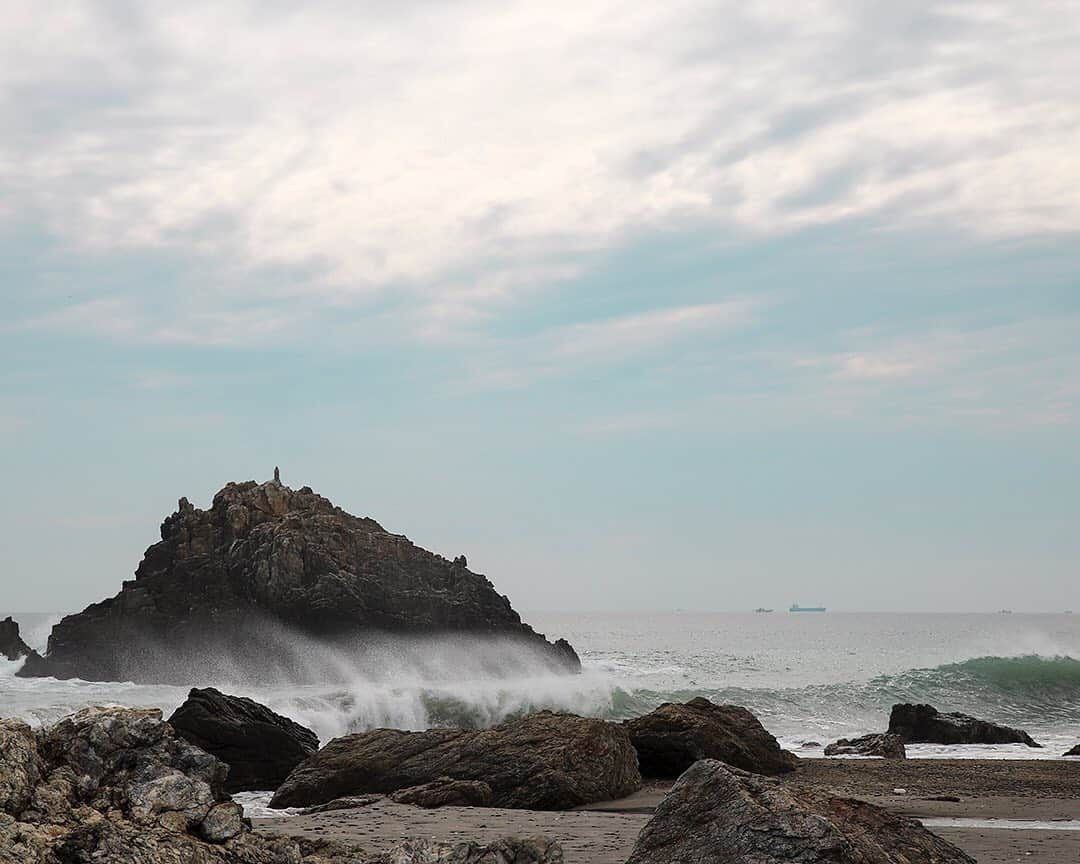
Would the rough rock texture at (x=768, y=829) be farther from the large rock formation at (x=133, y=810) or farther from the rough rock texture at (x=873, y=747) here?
the rough rock texture at (x=873, y=747)

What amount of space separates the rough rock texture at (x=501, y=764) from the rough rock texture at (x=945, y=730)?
40.1 feet

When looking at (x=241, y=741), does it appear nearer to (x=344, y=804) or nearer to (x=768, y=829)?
(x=344, y=804)

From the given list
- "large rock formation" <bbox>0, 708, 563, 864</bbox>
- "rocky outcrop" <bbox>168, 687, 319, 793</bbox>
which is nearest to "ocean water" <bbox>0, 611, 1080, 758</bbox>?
"rocky outcrop" <bbox>168, 687, 319, 793</bbox>

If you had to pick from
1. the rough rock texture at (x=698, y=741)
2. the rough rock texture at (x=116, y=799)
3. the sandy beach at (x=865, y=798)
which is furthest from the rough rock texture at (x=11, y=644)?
the rough rock texture at (x=116, y=799)

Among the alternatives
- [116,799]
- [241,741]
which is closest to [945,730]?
[241,741]

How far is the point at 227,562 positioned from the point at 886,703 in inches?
986

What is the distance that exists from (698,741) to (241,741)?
23.5 ft

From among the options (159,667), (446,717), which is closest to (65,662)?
(159,667)

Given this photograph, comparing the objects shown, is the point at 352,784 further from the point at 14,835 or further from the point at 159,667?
the point at 159,667

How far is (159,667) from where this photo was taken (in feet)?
134

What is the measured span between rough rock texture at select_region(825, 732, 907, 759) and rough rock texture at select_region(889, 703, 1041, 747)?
8.05 ft

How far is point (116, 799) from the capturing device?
7.00m

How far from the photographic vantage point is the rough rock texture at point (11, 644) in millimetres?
52422

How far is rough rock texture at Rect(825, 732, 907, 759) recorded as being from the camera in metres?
21.6
